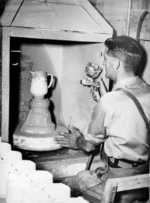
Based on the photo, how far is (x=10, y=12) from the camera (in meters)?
2.07

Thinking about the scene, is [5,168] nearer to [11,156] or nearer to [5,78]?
[11,156]

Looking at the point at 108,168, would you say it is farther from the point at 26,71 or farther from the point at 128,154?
the point at 26,71

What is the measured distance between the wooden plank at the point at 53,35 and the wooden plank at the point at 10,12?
0.20 ft

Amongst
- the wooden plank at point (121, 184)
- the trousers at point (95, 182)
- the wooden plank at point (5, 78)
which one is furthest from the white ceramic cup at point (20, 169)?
the wooden plank at point (5, 78)

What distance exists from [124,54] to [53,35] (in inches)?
22.2

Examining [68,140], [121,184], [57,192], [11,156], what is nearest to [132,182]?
[121,184]

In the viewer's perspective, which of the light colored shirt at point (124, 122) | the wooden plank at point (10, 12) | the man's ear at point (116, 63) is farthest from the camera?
the wooden plank at point (10, 12)

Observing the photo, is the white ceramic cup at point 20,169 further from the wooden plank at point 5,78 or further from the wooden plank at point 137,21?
the wooden plank at point 137,21

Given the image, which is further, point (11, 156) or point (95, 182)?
point (95, 182)

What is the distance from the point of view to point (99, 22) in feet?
7.40

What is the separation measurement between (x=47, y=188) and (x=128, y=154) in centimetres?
73

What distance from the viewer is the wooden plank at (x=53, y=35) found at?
205 cm

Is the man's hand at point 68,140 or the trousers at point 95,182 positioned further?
the man's hand at point 68,140

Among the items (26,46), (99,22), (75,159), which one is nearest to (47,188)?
(75,159)
